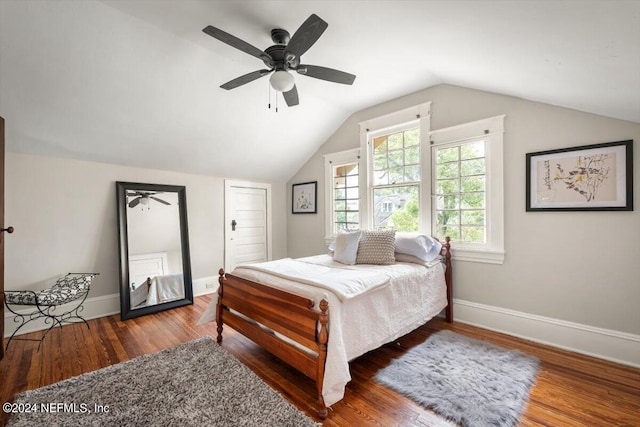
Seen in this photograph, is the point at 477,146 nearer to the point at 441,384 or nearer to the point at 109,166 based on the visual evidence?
the point at 441,384

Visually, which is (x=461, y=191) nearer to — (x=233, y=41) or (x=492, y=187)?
(x=492, y=187)

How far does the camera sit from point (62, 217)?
321 centimetres

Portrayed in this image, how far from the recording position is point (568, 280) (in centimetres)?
255

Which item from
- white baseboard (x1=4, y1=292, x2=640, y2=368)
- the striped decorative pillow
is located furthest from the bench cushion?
the striped decorative pillow

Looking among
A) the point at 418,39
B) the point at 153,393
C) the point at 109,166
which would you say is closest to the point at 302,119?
the point at 418,39

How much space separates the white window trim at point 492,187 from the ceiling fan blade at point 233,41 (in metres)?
2.32

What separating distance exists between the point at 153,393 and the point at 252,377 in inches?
26.2

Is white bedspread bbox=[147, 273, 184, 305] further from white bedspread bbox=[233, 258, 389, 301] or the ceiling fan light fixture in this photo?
the ceiling fan light fixture

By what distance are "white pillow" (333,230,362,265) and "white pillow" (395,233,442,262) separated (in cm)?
45

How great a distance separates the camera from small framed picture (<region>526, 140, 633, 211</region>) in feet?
7.53

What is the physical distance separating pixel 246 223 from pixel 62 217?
7.92 ft

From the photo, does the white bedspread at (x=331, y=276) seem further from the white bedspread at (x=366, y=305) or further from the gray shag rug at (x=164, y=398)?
the gray shag rug at (x=164, y=398)

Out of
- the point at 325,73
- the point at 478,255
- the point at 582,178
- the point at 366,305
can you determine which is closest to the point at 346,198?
the point at 478,255

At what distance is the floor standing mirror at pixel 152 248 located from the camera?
3500 mm
